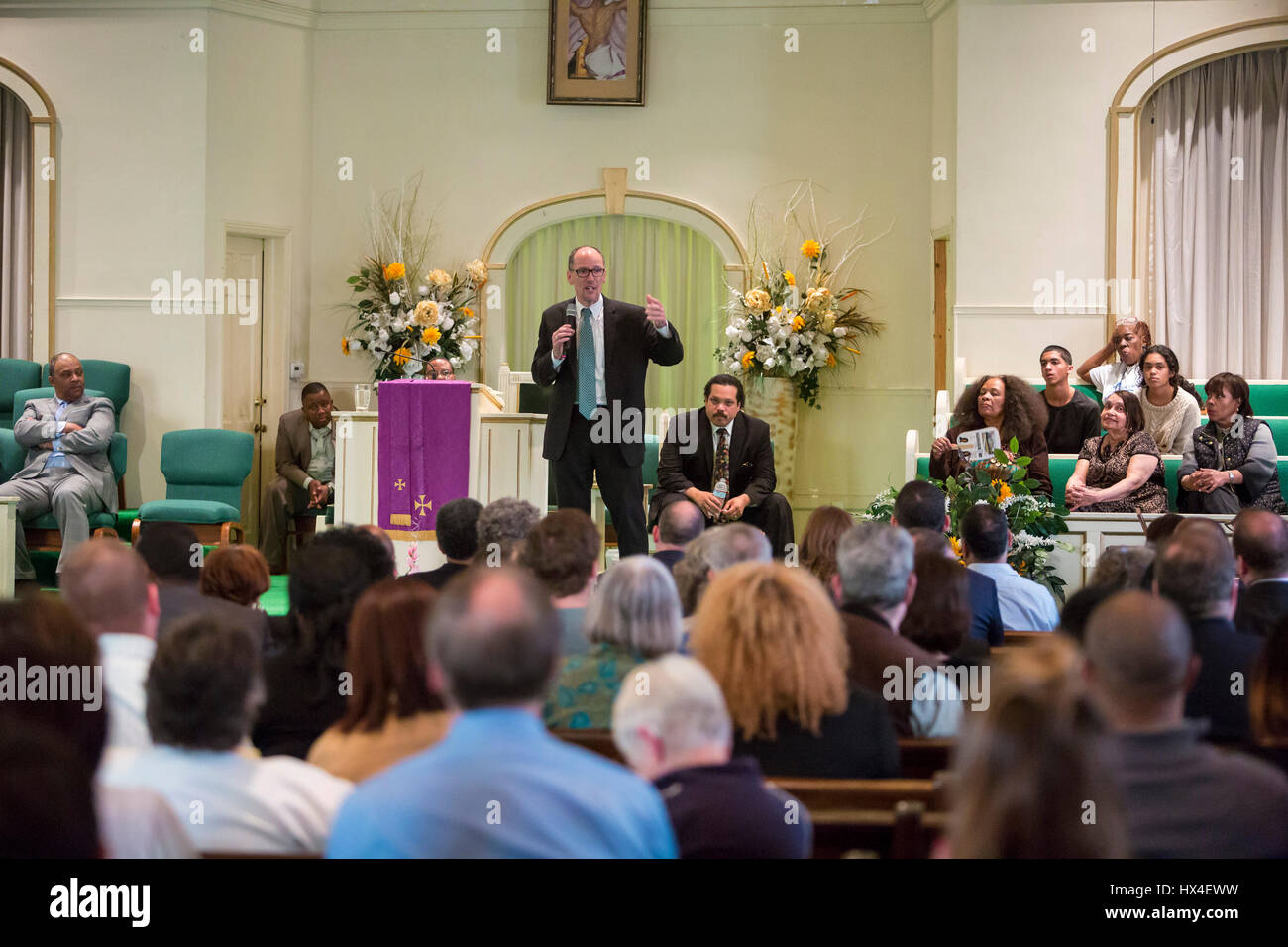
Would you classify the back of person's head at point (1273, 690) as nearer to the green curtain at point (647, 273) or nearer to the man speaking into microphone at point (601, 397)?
the man speaking into microphone at point (601, 397)

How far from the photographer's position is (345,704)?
2773 millimetres

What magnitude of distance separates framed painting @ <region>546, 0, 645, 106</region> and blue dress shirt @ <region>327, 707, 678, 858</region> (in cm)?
819

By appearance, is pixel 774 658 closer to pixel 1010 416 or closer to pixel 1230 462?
pixel 1010 416

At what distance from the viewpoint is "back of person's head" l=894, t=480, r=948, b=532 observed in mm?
4312

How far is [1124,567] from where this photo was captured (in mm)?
3691

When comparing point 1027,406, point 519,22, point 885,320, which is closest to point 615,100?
point 519,22

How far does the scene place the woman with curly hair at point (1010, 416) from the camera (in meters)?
6.36

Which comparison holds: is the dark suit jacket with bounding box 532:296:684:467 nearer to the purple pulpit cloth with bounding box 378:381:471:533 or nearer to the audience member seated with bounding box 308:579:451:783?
the purple pulpit cloth with bounding box 378:381:471:533

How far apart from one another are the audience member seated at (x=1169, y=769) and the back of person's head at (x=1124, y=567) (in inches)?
66.4

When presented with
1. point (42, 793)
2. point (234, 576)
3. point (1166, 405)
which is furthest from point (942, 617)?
point (1166, 405)

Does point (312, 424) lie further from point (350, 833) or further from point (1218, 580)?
point (350, 833)

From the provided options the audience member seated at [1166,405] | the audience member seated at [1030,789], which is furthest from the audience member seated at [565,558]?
the audience member seated at [1166,405]

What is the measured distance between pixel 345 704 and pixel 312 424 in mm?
6076

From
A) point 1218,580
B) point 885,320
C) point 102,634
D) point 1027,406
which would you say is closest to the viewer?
point 102,634
